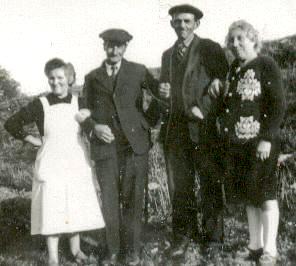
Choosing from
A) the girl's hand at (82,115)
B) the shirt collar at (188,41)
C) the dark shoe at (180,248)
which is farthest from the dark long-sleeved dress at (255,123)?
the girl's hand at (82,115)

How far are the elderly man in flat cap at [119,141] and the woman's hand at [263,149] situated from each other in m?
1.02

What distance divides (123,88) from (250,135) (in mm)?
1164

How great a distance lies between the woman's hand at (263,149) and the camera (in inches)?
151

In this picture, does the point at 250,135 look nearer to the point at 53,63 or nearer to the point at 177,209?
the point at 177,209

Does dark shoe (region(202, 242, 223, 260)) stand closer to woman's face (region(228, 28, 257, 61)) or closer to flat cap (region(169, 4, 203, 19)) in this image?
woman's face (region(228, 28, 257, 61))

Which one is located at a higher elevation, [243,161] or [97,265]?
[243,161]

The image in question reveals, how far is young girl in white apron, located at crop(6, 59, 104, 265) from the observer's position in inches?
164

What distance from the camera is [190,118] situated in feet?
14.0

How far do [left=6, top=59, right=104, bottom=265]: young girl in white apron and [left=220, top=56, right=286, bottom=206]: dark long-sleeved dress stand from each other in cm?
130

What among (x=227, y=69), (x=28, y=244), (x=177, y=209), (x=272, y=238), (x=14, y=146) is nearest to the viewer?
(x=272, y=238)

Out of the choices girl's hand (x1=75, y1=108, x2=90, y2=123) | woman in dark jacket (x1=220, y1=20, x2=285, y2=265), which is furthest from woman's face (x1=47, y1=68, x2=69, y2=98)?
woman in dark jacket (x1=220, y1=20, x2=285, y2=265)

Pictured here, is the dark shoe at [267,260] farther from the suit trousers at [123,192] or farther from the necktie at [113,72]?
the necktie at [113,72]

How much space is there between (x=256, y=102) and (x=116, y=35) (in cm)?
129

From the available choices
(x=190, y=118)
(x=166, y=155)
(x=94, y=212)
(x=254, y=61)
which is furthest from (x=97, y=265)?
(x=254, y=61)
